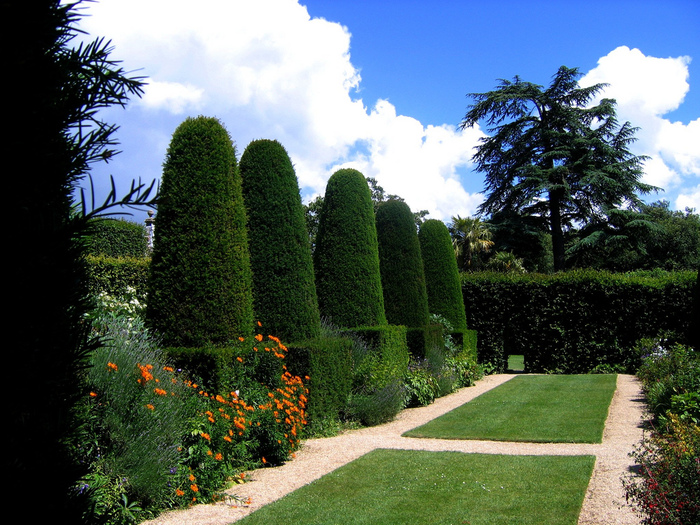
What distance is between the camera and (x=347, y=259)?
1070 cm

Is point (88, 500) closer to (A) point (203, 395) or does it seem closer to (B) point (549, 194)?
(A) point (203, 395)

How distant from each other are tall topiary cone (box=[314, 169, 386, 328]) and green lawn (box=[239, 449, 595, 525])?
4139mm

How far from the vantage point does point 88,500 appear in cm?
209

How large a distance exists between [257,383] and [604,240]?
23504 mm

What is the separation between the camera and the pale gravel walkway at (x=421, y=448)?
191 inches

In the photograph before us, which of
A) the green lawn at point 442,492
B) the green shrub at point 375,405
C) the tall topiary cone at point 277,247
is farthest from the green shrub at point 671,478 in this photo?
the tall topiary cone at point 277,247

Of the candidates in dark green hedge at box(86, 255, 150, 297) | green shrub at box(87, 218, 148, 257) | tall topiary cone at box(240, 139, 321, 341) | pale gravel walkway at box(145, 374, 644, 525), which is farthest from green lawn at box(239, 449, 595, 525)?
green shrub at box(87, 218, 148, 257)

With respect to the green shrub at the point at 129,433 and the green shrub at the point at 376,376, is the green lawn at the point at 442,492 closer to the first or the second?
the green shrub at the point at 129,433

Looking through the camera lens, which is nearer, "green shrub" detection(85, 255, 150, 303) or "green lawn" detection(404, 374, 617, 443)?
"green lawn" detection(404, 374, 617, 443)

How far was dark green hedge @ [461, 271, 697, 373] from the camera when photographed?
16.2 meters

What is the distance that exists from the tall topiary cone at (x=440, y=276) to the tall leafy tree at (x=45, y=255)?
14.0m

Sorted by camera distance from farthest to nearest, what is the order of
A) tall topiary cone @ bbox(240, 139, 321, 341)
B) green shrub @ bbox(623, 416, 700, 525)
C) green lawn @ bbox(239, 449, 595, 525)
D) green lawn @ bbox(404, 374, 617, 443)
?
tall topiary cone @ bbox(240, 139, 321, 341)
green lawn @ bbox(404, 374, 617, 443)
green lawn @ bbox(239, 449, 595, 525)
green shrub @ bbox(623, 416, 700, 525)

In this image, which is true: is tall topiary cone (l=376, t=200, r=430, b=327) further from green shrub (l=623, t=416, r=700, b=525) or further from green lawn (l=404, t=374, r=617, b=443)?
green shrub (l=623, t=416, r=700, b=525)

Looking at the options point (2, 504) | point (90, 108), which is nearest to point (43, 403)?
point (2, 504)
